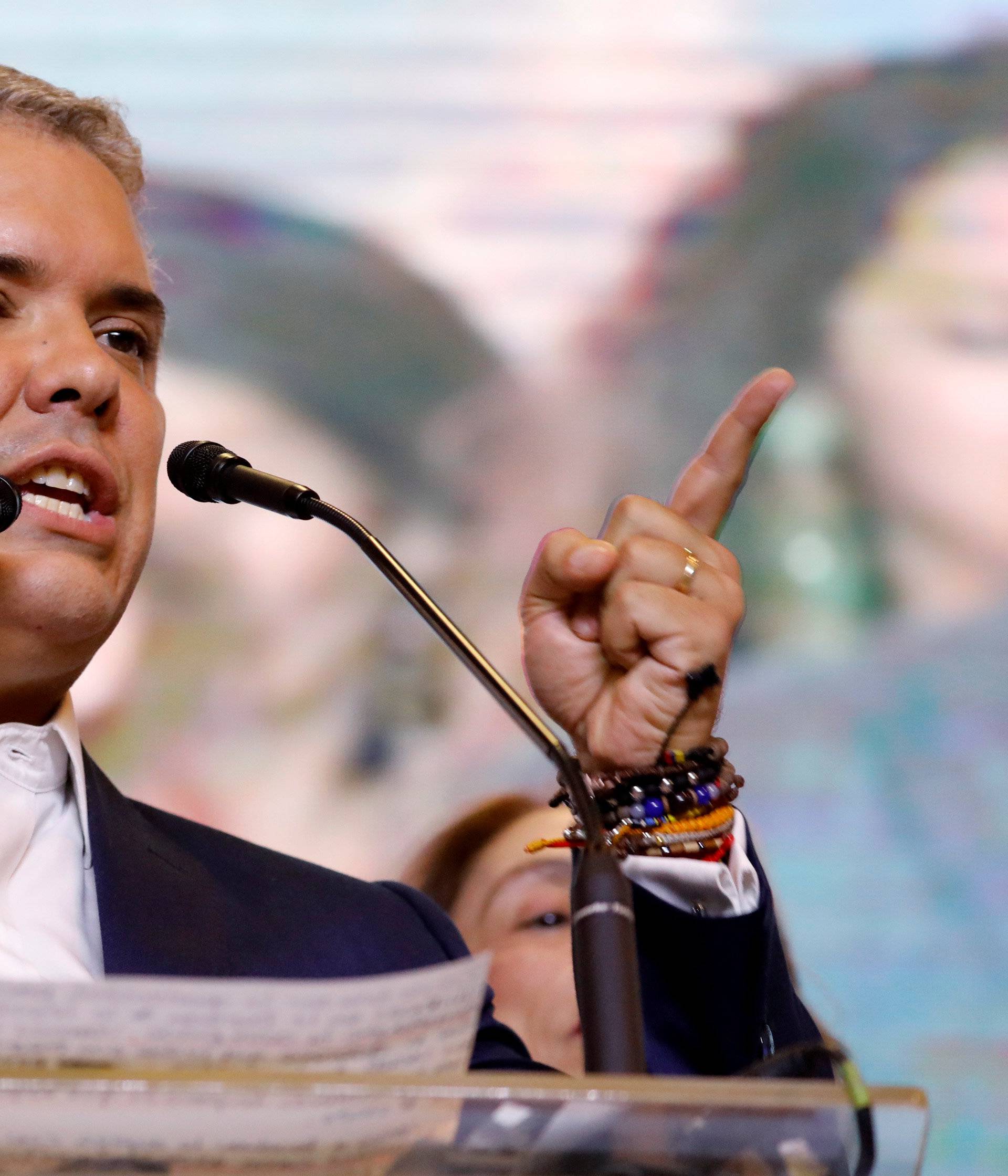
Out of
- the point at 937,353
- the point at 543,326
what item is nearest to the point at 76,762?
the point at 543,326

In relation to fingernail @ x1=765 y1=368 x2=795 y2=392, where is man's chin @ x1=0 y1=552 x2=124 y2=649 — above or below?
below

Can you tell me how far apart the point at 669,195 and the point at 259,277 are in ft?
2.75

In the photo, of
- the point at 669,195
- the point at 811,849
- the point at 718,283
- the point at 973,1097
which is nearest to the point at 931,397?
the point at 718,283

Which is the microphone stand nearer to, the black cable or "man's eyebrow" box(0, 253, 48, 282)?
the black cable

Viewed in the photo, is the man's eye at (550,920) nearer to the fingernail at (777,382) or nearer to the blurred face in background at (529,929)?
the blurred face in background at (529,929)

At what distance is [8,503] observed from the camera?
1.11 metres

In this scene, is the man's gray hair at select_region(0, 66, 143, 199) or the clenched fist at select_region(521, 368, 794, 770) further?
the man's gray hair at select_region(0, 66, 143, 199)

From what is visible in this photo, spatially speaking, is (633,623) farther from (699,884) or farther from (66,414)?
(66,414)

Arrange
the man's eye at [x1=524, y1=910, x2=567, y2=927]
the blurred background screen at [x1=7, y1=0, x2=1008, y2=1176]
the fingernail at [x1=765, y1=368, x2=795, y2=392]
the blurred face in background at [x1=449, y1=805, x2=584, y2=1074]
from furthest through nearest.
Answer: the blurred background screen at [x1=7, y1=0, x2=1008, y2=1176]
the man's eye at [x1=524, y1=910, x2=567, y2=927]
the blurred face in background at [x1=449, y1=805, x2=584, y2=1074]
the fingernail at [x1=765, y1=368, x2=795, y2=392]

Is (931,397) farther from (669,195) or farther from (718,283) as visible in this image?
(669,195)

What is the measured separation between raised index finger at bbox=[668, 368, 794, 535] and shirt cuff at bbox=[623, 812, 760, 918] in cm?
34

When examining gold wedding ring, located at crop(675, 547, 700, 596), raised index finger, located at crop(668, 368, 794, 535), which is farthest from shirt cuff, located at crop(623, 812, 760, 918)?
raised index finger, located at crop(668, 368, 794, 535)

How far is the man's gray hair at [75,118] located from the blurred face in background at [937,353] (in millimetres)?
1625

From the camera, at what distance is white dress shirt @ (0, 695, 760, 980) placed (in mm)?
1130
